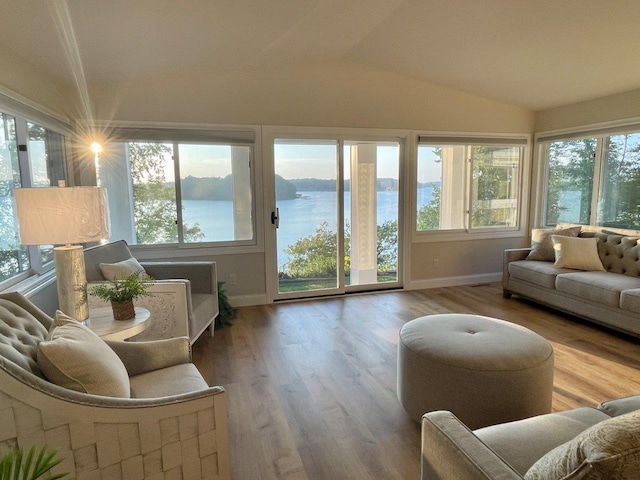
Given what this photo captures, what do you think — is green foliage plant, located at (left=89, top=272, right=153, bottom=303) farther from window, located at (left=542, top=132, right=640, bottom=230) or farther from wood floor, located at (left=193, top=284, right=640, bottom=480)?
window, located at (left=542, top=132, right=640, bottom=230)

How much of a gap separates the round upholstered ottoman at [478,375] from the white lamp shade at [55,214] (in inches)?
70.4

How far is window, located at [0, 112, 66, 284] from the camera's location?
2543 mm

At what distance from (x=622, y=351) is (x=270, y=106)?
3.92 m

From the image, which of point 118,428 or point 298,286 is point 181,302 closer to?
point 118,428

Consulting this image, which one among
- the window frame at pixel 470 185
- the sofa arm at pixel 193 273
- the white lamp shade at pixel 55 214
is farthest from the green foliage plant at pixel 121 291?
the window frame at pixel 470 185

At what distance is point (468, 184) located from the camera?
17.3 ft

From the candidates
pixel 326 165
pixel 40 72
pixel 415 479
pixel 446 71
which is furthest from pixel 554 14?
pixel 40 72

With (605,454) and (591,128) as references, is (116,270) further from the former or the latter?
(591,128)

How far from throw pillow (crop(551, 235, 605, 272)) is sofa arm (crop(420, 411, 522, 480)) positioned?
3.55 meters

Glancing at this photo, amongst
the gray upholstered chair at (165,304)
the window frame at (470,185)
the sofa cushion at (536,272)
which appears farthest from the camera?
the window frame at (470,185)

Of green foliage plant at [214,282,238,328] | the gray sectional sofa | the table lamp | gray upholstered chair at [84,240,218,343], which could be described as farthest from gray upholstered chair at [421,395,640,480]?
green foliage plant at [214,282,238,328]

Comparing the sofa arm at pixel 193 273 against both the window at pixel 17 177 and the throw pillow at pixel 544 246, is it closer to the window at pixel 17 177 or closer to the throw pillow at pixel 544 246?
the window at pixel 17 177

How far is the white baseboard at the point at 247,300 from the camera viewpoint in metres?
4.47

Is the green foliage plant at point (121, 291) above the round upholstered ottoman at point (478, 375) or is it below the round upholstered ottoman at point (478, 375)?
above
